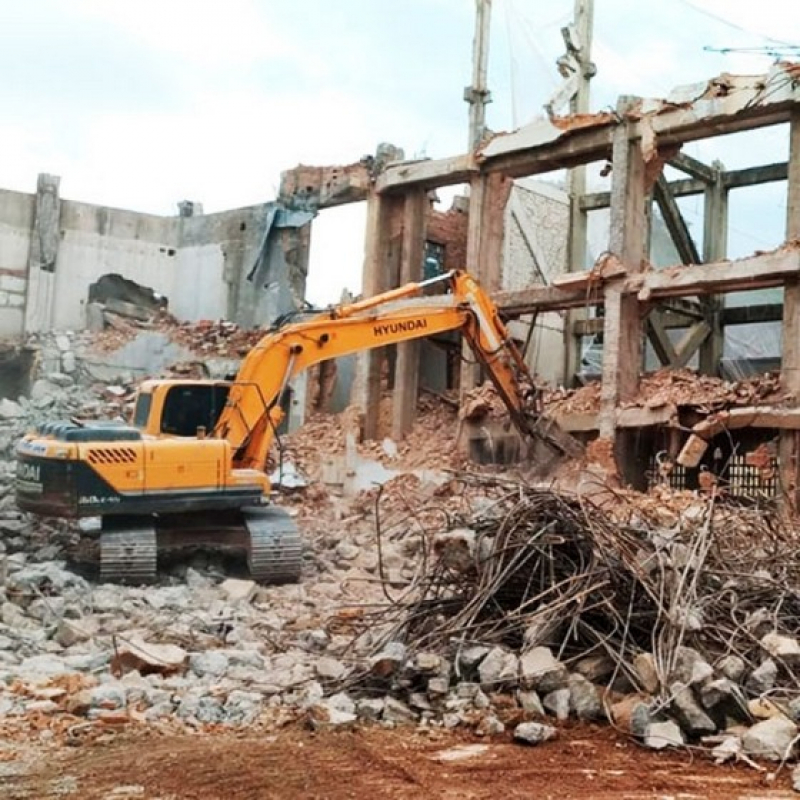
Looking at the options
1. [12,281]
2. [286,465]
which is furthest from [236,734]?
[12,281]

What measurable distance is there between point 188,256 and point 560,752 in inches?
733

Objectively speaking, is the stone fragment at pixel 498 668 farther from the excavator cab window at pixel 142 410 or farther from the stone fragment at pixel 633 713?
the excavator cab window at pixel 142 410

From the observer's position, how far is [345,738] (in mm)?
5223

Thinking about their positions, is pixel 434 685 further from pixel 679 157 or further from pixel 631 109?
pixel 679 157

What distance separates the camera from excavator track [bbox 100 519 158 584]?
31.6 feet

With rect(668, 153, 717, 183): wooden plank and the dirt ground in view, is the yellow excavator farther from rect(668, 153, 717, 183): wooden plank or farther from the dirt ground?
rect(668, 153, 717, 183): wooden plank

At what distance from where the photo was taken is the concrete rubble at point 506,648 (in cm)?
532

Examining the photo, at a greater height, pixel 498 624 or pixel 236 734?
pixel 498 624

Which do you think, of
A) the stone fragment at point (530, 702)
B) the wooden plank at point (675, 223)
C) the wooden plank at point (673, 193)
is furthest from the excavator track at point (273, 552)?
the wooden plank at point (673, 193)

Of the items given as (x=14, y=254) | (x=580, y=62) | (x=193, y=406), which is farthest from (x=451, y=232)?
(x=193, y=406)

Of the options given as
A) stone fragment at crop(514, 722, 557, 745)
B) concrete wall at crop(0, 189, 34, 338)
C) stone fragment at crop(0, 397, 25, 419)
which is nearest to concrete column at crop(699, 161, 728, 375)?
stone fragment at crop(0, 397, 25, 419)

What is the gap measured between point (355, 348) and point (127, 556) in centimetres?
356

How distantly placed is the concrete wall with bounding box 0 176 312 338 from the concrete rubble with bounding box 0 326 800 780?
12.6 meters

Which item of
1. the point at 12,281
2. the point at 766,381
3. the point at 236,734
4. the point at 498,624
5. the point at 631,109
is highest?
the point at 631,109
